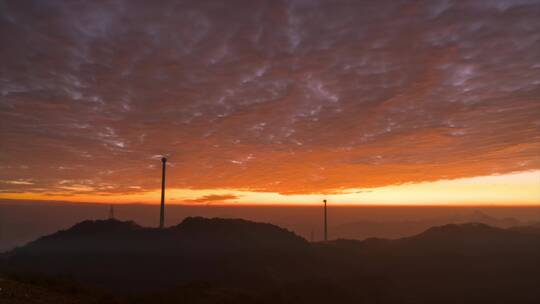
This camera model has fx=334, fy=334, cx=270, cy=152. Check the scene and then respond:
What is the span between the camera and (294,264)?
4703 cm

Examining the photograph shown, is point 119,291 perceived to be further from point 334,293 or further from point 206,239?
point 334,293

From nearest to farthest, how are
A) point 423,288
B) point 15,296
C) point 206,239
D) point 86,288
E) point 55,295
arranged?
point 15,296 < point 55,295 < point 86,288 < point 423,288 < point 206,239

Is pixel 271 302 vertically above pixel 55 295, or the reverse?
pixel 55 295

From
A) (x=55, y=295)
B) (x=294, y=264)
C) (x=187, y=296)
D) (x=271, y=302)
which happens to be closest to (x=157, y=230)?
(x=294, y=264)

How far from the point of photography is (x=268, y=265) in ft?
148

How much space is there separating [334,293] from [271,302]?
8594 millimetres

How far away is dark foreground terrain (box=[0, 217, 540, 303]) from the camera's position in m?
33.8

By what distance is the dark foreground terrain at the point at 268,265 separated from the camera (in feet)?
111

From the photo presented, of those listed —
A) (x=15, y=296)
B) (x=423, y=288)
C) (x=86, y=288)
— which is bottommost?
(x=423, y=288)

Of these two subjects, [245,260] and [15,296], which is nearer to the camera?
[15,296]

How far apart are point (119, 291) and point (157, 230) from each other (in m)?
21.3

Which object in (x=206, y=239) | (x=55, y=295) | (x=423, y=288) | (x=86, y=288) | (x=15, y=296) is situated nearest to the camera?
(x=15, y=296)

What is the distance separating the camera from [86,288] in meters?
25.3

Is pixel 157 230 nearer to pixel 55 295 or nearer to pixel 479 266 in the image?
pixel 55 295
